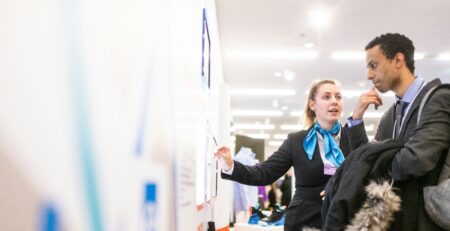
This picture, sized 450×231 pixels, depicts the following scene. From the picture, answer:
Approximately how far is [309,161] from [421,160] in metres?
0.83

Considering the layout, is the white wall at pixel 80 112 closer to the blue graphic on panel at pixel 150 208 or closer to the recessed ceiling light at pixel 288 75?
the blue graphic on panel at pixel 150 208

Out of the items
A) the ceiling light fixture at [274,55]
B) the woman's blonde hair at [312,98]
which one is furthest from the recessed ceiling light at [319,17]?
the woman's blonde hair at [312,98]

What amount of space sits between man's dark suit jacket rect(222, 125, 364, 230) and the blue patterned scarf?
0.09ft

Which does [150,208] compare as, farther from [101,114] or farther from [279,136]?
[279,136]

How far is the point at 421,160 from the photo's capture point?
1247mm

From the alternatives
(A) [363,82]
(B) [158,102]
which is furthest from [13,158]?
(A) [363,82]

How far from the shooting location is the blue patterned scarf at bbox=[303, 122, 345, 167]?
2.04 m

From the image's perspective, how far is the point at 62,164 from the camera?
1.58 ft

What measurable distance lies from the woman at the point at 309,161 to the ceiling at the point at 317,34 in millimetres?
2829

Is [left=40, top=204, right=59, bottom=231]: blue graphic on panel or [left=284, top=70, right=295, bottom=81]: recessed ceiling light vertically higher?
[left=284, top=70, right=295, bottom=81]: recessed ceiling light

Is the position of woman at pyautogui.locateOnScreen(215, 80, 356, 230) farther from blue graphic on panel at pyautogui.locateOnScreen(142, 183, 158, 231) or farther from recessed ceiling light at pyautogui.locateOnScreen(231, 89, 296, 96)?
recessed ceiling light at pyautogui.locateOnScreen(231, 89, 296, 96)

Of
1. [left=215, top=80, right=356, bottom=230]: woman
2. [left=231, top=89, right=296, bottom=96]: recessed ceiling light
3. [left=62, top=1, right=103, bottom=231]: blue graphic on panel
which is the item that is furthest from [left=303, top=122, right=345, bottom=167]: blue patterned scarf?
[left=231, top=89, right=296, bottom=96]: recessed ceiling light

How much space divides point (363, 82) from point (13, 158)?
8.75 meters

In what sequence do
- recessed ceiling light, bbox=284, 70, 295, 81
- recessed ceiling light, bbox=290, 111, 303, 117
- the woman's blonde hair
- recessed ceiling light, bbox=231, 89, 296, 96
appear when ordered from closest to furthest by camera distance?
the woman's blonde hair
recessed ceiling light, bbox=284, 70, 295, 81
recessed ceiling light, bbox=231, 89, 296, 96
recessed ceiling light, bbox=290, 111, 303, 117
